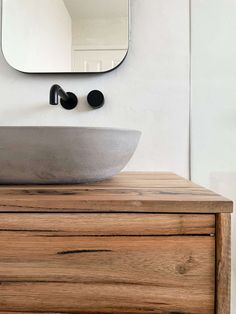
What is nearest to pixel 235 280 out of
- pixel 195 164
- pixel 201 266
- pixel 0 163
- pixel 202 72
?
pixel 195 164

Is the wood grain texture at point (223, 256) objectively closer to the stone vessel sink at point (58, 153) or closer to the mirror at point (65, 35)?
the stone vessel sink at point (58, 153)

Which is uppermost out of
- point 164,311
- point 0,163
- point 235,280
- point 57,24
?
point 57,24

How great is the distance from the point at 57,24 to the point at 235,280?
43.1 inches

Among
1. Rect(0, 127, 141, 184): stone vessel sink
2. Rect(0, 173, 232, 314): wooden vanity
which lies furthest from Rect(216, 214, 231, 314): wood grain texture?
Rect(0, 127, 141, 184): stone vessel sink

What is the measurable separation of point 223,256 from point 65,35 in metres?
0.89

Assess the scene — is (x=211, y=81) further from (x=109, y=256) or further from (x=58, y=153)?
(x=109, y=256)

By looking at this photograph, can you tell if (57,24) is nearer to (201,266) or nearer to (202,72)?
(202,72)

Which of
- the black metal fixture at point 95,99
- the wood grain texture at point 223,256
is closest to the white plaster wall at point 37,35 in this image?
the black metal fixture at point 95,99

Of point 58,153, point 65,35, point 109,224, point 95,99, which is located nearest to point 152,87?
point 95,99

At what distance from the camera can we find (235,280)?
107 centimetres

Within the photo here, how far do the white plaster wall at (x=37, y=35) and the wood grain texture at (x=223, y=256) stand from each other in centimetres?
77

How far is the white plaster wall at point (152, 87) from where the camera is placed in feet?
3.54

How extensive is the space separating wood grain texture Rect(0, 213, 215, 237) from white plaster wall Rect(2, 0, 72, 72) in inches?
26.4

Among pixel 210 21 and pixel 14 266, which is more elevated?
pixel 210 21
